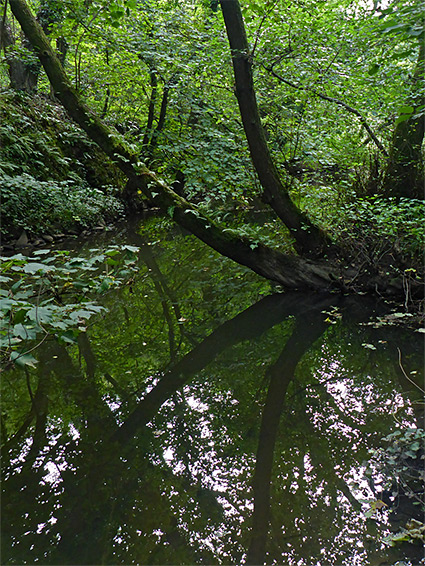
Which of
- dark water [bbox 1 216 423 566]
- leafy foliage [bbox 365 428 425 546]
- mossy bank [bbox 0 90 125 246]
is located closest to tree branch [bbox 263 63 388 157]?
dark water [bbox 1 216 423 566]

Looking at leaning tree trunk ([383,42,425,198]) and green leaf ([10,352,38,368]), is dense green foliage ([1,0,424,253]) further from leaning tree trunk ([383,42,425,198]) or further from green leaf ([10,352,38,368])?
green leaf ([10,352,38,368])

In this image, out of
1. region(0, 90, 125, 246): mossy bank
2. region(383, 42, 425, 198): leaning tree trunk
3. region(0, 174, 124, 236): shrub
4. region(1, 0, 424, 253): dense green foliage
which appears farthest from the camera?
region(0, 90, 125, 246): mossy bank

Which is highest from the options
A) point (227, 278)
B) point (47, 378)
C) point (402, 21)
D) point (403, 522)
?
point (227, 278)

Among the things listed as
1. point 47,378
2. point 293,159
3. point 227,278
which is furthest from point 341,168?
point 47,378

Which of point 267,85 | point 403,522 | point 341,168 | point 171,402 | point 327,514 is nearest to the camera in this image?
point 403,522

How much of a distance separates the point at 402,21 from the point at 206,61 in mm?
4578

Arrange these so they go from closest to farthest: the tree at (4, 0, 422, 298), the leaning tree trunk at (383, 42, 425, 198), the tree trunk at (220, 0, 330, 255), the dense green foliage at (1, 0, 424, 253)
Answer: the tree trunk at (220, 0, 330, 255)
the tree at (4, 0, 422, 298)
the dense green foliage at (1, 0, 424, 253)
the leaning tree trunk at (383, 42, 425, 198)

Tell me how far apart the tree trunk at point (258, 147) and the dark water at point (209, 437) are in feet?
3.07

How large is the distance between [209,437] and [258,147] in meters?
3.41

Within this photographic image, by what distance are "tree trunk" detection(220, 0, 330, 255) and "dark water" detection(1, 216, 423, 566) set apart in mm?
935

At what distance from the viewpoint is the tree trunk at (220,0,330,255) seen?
442 centimetres

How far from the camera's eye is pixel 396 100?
17.9 ft

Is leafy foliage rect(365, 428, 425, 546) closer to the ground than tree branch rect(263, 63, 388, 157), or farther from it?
closer to the ground

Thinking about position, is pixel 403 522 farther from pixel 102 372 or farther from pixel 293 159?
pixel 293 159
